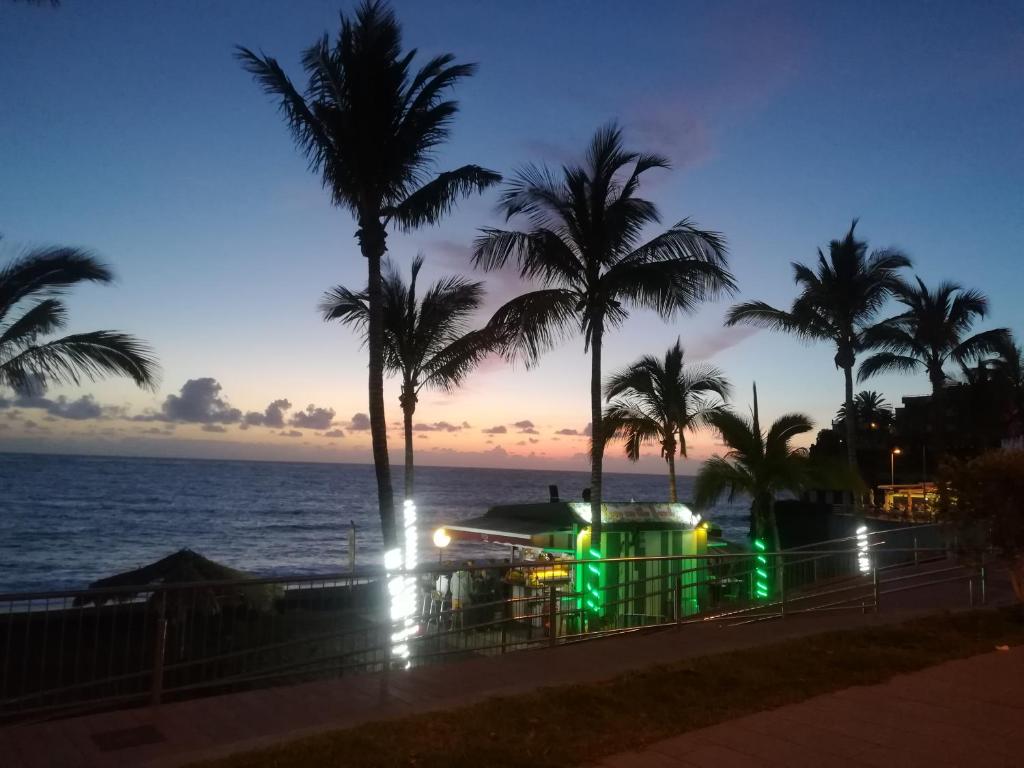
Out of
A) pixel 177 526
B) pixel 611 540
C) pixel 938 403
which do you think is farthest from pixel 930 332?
pixel 177 526

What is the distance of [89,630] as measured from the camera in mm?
14781

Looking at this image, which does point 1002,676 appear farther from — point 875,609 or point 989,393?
point 989,393

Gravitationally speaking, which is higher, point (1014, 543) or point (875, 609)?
point (1014, 543)

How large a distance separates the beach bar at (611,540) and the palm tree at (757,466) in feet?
3.56

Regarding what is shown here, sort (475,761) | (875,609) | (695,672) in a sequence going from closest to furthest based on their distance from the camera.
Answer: (475,761), (695,672), (875,609)

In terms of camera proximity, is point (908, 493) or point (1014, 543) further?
point (908, 493)

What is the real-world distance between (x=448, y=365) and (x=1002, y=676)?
11.8 metres

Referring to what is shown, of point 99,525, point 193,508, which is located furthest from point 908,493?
point 193,508

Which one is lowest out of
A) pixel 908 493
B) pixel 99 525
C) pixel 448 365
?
pixel 99 525

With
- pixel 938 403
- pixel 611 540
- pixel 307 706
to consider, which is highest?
pixel 938 403

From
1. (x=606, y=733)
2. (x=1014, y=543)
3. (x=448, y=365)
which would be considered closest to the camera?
(x=606, y=733)

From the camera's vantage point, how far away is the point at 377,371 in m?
13.0

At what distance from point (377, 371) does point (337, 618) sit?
13.4 feet

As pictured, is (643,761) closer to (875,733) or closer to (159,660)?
(875,733)
